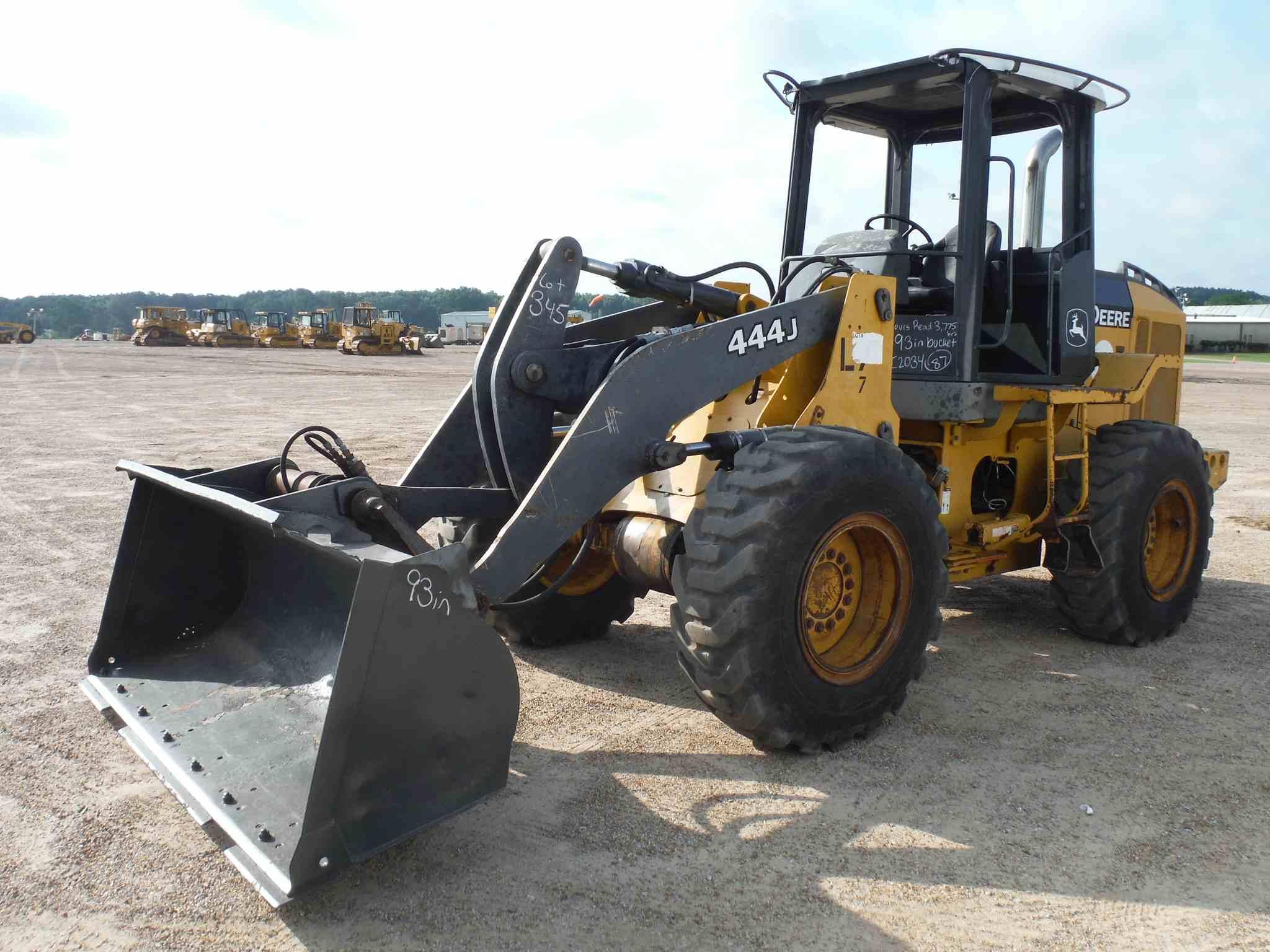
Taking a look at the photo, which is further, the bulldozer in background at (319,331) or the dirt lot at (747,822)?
the bulldozer in background at (319,331)

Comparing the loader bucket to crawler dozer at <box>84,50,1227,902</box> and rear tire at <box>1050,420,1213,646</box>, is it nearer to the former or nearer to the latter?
crawler dozer at <box>84,50,1227,902</box>

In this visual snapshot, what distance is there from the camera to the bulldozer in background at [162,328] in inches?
2313

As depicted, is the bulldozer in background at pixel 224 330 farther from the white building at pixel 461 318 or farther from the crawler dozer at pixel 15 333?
the white building at pixel 461 318

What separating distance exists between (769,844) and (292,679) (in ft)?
6.07

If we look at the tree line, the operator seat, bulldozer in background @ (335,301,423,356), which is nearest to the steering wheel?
the operator seat

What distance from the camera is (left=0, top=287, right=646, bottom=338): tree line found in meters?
130

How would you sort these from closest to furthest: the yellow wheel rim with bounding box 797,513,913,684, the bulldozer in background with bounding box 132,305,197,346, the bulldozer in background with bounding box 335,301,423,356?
the yellow wheel rim with bounding box 797,513,913,684 < the bulldozer in background with bounding box 335,301,423,356 < the bulldozer in background with bounding box 132,305,197,346

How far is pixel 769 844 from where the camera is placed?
3359 millimetres

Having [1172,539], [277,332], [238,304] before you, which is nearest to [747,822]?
[1172,539]

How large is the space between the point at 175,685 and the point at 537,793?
147 centimetres

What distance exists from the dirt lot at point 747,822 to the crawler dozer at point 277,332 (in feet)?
180

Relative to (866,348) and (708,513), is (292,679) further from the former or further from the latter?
(866,348)

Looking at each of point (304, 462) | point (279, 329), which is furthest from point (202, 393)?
point (279, 329)

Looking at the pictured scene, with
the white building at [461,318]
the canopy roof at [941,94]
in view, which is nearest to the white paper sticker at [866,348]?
the canopy roof at [941,94]
